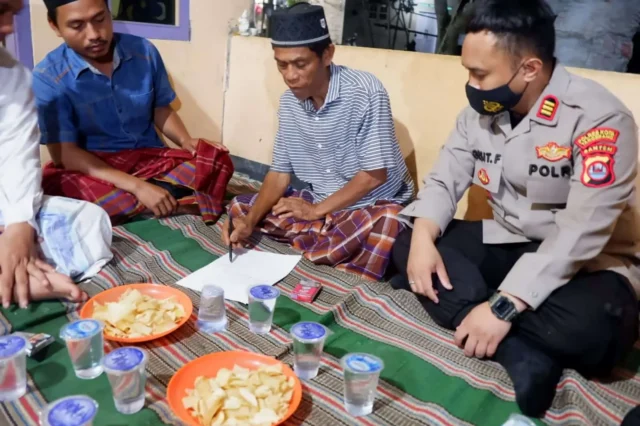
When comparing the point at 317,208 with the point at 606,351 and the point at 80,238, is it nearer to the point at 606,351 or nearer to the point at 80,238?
the point at 80,238

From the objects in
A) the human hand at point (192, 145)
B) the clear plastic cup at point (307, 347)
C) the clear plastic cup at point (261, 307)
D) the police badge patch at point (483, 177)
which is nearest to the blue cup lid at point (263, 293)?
the clear plastic cup at point (261, 307)

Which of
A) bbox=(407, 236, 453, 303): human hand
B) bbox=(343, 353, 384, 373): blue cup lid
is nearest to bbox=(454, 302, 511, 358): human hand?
bbox=(407, 236, 453, 303): human hand

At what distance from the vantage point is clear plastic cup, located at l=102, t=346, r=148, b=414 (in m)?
0.95

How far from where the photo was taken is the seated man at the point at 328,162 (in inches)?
62.3

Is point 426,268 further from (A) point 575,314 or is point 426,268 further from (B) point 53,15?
(B) point 53,15

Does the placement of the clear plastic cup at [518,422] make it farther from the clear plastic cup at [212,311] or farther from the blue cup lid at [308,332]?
the clear plastic cup at [212,311]

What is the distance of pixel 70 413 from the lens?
2.67 ft

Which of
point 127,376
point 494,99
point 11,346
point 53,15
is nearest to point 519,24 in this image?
point 494,99

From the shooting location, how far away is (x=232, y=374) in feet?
3.35

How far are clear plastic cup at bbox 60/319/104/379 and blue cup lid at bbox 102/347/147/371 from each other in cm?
10

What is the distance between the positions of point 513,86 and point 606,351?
639 millimetres

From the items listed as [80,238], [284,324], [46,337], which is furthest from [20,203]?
[284,324]

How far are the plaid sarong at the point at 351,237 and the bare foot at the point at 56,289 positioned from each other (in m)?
0.71

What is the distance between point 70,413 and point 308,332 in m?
0.47
